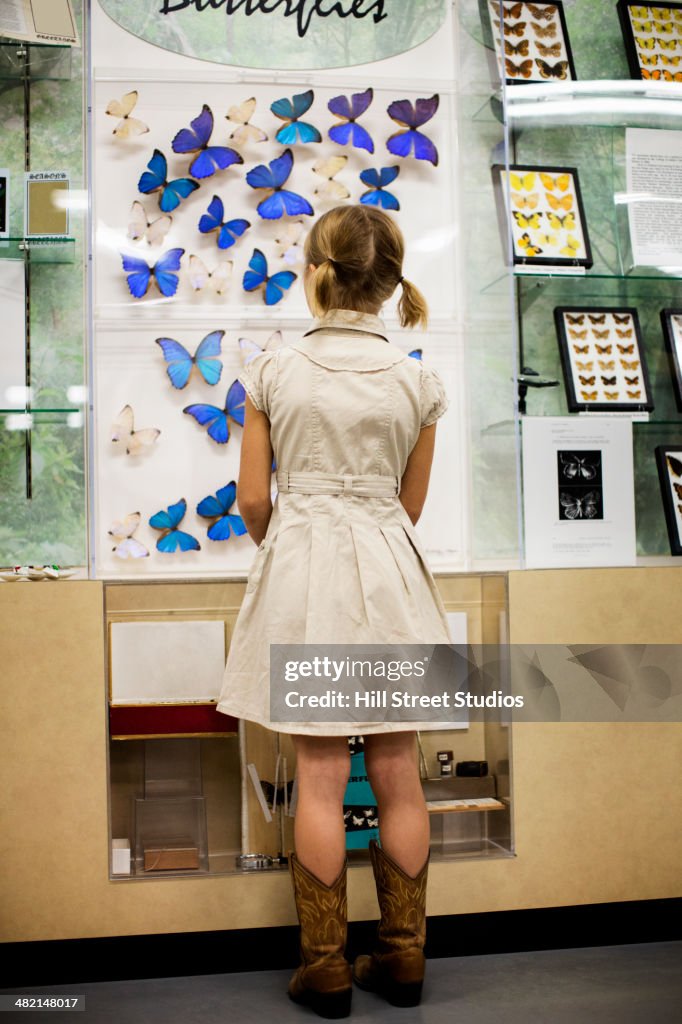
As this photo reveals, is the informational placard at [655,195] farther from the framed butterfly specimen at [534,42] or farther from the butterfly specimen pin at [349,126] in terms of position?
the butterfly specimen pin at [349,126]

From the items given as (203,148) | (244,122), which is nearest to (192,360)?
(203,148)

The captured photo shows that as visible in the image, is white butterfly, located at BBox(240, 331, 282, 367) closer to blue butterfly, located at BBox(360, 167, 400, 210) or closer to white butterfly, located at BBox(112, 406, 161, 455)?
white butterfly, located at BBox(112, 406, 161, 455)

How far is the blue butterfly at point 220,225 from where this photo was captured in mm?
2822

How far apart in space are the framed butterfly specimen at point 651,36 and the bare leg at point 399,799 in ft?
7.27

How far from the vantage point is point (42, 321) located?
2719 mm

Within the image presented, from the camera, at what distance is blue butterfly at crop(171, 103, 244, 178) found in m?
2.82

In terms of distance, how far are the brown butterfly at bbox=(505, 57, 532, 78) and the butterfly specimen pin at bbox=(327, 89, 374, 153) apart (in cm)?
45

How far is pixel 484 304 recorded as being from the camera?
288cm

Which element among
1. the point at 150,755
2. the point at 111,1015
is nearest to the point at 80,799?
the point at 150,755

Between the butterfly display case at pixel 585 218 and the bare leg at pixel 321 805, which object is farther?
the butterfly display case at pixel 585 218

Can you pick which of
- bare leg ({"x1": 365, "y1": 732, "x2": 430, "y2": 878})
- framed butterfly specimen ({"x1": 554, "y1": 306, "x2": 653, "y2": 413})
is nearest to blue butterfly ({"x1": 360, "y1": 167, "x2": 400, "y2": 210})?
framed butterfly specimen ({"x1": 554, "y1": 306, "x2": 653, "y2": 413})

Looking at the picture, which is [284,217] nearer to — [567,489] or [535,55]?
[535,55]

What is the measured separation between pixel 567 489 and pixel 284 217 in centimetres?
112

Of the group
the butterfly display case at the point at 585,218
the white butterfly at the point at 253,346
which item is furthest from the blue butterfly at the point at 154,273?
the butterfly display case at the point at 585,218
